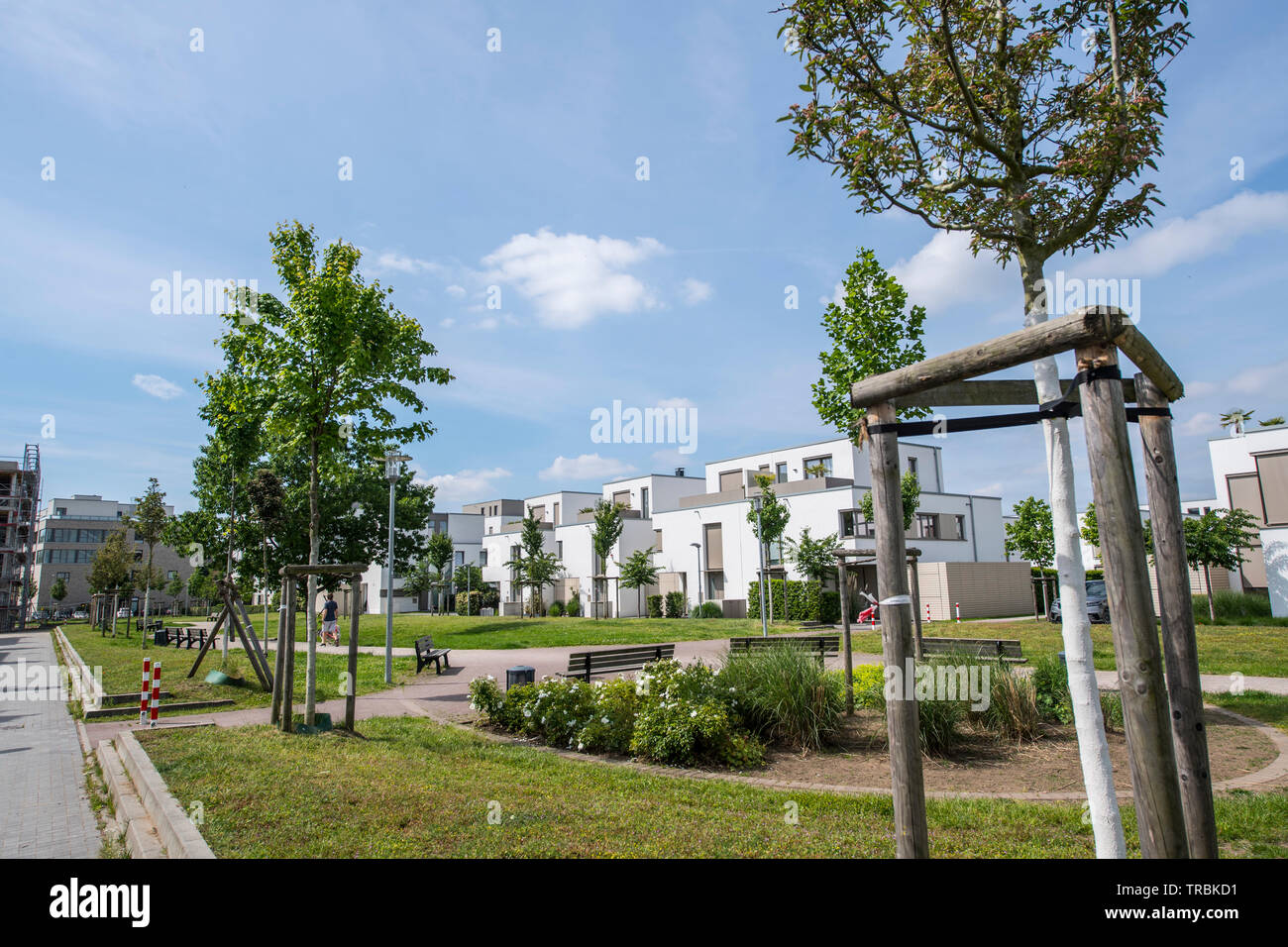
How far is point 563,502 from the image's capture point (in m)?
62.1

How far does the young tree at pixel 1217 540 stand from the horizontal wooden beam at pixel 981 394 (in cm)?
2478

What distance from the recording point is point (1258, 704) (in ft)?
32.4

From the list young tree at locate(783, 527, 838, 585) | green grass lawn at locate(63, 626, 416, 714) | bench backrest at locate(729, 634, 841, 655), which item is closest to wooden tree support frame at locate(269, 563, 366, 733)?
green grass lawn at locate(63, 626, 416, 714)

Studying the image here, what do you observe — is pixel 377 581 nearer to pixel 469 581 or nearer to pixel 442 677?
pixel 469 581

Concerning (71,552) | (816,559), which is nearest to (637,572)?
(816,559)

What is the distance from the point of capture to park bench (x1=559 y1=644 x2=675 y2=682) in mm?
12555

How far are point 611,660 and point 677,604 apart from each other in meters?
32.7

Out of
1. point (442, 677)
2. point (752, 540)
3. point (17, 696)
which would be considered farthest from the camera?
point (752, 540)

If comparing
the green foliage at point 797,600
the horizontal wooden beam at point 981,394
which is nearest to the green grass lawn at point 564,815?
the horizontal wooden beam at point 981,394

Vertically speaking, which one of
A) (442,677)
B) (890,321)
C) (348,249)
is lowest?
(442,677)

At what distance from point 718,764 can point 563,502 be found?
5523 cm

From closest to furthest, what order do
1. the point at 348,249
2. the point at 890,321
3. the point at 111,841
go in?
the point at 111,841
the point at 890,321
the point at 348,249

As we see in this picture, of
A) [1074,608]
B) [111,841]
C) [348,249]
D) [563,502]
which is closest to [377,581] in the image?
[563,502]

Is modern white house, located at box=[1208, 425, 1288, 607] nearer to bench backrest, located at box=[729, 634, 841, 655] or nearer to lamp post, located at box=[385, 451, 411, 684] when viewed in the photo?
bench backrest, located at box=[729, 634, 841, 655]
